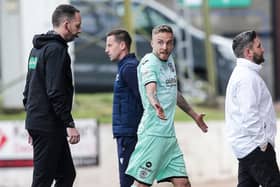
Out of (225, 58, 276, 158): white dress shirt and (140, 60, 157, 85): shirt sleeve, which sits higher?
(140, 60, 157, 85): shirt sleeve

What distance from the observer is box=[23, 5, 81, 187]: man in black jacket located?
280 inches

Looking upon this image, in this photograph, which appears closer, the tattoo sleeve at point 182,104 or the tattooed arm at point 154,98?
the tattooed arm at point 154,98

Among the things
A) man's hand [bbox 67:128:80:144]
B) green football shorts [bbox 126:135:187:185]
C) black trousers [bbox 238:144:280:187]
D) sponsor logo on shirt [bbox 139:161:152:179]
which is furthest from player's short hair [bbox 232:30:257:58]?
man's hand [bbox 67:128:80:144]

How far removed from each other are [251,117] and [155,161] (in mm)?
921

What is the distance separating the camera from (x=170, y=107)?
23.8ft

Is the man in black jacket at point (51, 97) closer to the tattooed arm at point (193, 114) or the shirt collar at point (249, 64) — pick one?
the tattooed arm at point (193, 114)

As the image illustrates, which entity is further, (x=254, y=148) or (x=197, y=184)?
(x=197, y=184)

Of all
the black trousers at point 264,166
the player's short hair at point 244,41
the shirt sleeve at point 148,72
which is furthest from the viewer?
the shirt sleeve at point 148,72

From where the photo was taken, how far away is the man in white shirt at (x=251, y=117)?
22.5 ft

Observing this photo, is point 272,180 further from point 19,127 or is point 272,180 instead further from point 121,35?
point 19,127

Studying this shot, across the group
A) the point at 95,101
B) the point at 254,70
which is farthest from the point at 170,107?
the point at 95,101

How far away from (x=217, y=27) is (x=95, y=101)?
2.37 meters

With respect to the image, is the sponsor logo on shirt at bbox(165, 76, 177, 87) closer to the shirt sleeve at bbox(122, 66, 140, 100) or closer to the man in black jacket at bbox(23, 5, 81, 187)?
the shirt sleeve at bbox(122, 66, 140, 100)

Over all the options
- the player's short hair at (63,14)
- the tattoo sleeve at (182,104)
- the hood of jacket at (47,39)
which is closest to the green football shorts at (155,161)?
the tattoo sleeve at (182,104)
